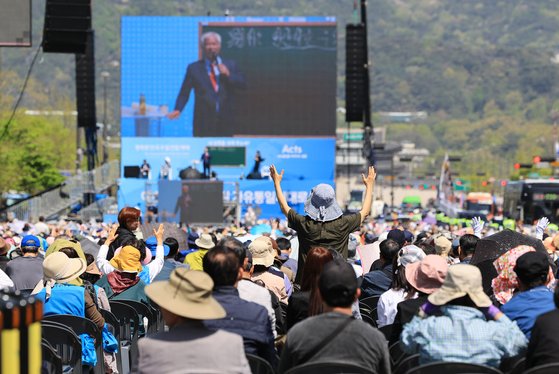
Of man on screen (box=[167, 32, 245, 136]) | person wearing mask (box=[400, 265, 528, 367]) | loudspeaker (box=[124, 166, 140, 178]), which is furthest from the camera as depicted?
loudspeaker (box=[124, 166, 140, 178])

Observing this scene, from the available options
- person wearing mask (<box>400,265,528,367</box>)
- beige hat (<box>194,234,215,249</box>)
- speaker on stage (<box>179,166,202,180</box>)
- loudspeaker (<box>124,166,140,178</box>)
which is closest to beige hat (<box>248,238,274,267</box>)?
beige hat (<box>194,234,215,249</box>)

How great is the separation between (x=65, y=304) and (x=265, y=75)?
46869 millimetres

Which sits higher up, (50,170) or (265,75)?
(265,75)

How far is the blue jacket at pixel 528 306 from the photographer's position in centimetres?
740

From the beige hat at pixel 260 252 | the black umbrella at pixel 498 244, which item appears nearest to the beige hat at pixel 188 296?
the beige hat at pixel 260 252

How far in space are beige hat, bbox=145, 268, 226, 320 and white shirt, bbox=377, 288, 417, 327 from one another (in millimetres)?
3023

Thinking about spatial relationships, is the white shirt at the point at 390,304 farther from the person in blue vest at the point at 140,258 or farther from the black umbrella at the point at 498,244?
the person in blue vest at the point at 140,258

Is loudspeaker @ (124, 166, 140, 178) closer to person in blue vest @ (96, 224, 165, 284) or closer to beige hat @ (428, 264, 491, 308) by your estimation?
person in blue vest @ (96, 224, 165, 284)

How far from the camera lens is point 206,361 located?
19.5 ft

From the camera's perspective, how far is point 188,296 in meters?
6.04

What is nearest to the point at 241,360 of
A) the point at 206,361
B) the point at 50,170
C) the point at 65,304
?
the point at 206,361

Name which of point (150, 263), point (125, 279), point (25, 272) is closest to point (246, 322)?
point (125, 279)

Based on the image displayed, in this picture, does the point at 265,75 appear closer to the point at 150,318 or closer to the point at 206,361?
the point at 150,318

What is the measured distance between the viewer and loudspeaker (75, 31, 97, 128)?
5041 cm
